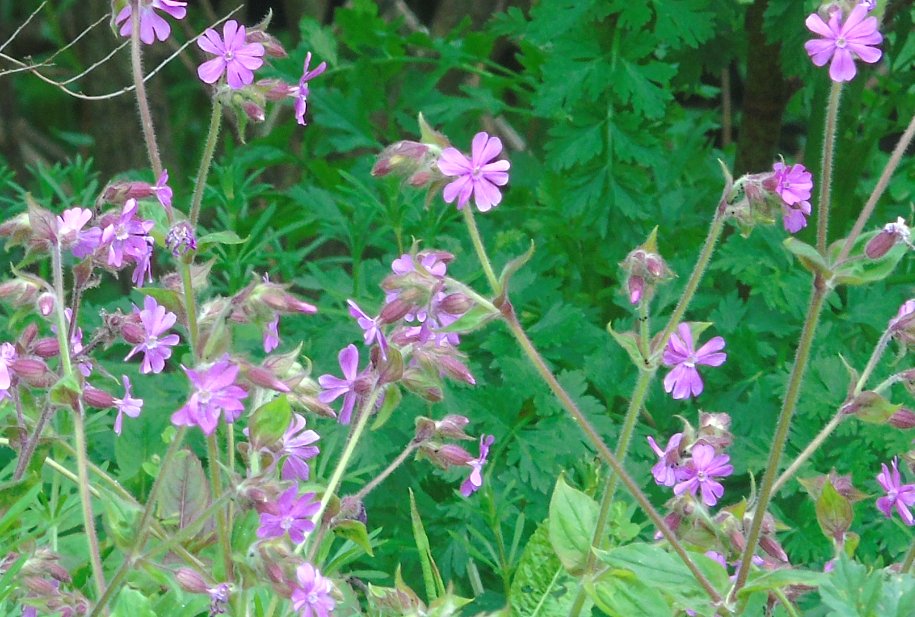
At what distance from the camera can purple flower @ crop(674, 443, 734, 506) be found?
108cm

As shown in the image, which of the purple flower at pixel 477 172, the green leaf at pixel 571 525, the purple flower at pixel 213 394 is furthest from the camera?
the green leaf at pixel 571 525

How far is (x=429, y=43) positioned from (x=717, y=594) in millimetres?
1307

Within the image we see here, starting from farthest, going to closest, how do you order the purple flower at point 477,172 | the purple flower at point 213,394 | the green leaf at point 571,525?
the green leaf at point 571,525 → the purple flower at point 477,172 → the purple flower at point 213,394

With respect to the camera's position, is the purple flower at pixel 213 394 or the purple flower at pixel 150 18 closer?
the purple flower at pixel 213 394

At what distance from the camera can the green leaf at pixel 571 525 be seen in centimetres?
105

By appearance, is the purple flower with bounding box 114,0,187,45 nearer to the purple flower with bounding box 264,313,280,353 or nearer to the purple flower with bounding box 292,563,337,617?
the purple flower with bounding box 264,313,280,353

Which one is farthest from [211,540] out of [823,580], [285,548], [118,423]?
[823,580]

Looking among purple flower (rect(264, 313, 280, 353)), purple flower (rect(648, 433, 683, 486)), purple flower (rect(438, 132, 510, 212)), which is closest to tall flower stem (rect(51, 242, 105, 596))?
purple flower (rect(264, 313, 280, 353))

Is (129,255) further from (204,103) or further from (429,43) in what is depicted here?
(204,103)

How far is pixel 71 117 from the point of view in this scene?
14.1ft

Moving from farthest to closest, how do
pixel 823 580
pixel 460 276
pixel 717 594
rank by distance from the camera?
pixel 460 276, pixel 717 594, pixel 823 580

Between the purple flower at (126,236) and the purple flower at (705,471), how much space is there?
51 centimetres

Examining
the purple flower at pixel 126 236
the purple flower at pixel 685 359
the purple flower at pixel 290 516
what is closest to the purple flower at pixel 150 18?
the purple flower at pixel 126 236

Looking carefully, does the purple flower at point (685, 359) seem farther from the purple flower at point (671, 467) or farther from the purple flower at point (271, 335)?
the purple flower at point (271, 335)
